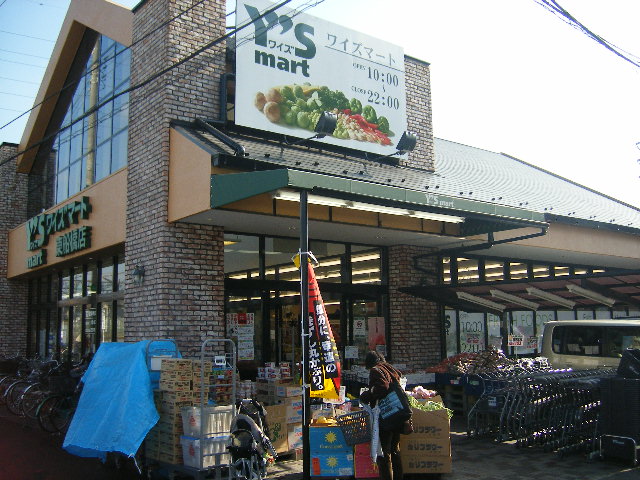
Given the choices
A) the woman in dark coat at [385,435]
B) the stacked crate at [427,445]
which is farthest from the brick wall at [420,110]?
the woman in dark coat at [385,435]


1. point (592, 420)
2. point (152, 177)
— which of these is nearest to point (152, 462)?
point (152, 177)

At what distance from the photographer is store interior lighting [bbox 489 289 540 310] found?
487 inches

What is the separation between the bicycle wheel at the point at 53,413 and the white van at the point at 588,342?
9.47 meters

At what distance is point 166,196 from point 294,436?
4.43 m

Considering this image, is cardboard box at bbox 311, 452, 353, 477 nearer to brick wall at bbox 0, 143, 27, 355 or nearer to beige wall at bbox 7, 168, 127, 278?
beige wall at bbox 7, 168, 127, 278

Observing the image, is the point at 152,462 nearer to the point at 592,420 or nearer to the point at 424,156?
the point at 592,420

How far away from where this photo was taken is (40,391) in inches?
503

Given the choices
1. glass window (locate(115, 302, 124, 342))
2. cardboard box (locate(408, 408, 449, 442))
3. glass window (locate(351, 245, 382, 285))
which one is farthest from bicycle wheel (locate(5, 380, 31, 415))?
cardboard box (locate(408, 408, 449, 442))

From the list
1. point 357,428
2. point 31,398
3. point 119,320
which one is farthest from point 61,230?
point 357,428

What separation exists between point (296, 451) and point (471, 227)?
575cm

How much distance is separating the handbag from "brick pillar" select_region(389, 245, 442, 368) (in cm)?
623

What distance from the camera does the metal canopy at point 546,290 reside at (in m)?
11.4

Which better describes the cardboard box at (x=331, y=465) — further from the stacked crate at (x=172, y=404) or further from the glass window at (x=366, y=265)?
the glass window at (x=366, y=265)

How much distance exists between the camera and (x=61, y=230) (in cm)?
1500
